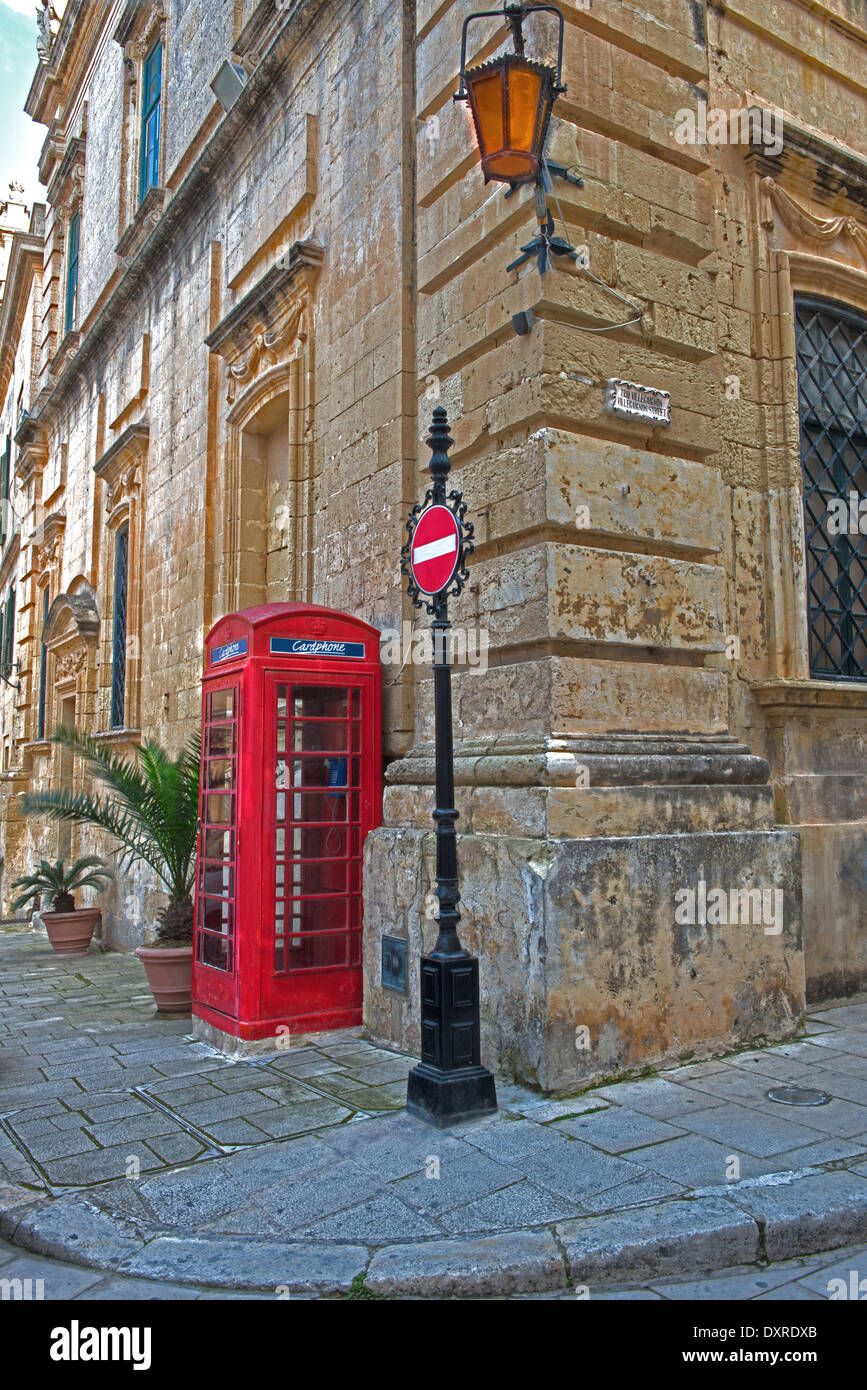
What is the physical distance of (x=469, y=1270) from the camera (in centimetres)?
316

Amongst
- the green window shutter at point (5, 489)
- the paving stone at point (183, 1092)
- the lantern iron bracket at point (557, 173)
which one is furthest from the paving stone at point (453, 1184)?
the green window shutter at point (5, 489)

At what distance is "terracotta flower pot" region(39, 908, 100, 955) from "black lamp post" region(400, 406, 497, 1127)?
9229mm

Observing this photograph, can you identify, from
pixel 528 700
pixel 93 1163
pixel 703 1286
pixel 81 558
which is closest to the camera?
pixel 703 1286

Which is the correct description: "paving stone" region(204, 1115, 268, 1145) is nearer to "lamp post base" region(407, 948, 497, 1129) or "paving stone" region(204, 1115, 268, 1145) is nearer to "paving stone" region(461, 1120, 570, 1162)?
"lamp post base" region(407, 948, 497, 1129)

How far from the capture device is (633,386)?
569 centimetres

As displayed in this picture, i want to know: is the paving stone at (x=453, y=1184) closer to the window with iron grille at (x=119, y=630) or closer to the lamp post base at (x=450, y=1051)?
the lamp post base at (x=450, y=1051)

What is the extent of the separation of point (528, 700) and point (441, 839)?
105 centimetres

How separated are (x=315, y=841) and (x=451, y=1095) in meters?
2.35

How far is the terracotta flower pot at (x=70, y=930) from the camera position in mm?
12750

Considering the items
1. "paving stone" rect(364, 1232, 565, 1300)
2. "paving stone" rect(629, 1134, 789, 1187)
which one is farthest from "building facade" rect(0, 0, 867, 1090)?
"paving stone" rect(364, 1232, 565, 1300)

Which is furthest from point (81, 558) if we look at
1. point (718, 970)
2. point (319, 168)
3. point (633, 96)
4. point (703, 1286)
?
point (703, 1286)

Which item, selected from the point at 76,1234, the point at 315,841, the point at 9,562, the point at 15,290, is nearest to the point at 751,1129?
the point at 76,1234

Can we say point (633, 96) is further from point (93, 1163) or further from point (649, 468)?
point (93, 1163)

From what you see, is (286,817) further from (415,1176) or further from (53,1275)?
(53,1275)
